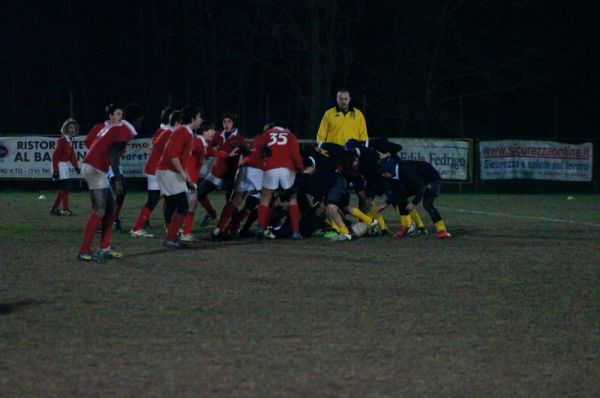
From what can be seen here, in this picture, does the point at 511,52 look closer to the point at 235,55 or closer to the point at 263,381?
the point at 235,55

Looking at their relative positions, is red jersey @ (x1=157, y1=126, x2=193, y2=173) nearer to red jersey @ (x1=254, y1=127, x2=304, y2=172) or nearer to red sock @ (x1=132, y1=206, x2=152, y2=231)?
red jersey @ (x1=254, y1=127, x2=304, y2=172)

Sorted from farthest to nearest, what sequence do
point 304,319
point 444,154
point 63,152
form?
point 444,154
point 63,152
point 304,319

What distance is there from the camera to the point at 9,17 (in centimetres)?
4622

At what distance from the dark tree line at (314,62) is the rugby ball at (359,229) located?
58.9 ft

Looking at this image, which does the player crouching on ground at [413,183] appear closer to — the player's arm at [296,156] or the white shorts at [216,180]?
the player's arm at [296,156]

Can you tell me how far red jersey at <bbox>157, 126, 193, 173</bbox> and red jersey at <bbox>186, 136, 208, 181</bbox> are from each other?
6.86ft

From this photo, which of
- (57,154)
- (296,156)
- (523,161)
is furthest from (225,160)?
Answer: (523,161)

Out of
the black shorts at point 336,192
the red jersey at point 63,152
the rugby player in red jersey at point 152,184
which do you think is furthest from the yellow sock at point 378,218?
the red jersey at point 63,152

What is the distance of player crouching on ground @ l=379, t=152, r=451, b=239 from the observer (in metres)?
16.9

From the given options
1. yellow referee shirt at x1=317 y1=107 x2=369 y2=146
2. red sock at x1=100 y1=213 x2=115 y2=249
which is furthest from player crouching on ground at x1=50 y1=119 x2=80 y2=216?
red sock at x1=100 y1=213 x2=115 y2=249

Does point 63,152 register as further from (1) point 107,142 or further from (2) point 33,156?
(1) point 107,142

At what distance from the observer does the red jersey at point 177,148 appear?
48.7ft

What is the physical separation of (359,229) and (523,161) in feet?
53.5

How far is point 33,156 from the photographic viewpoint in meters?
31.8
